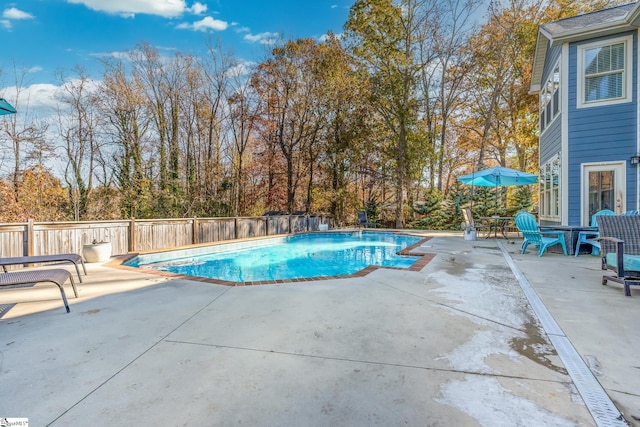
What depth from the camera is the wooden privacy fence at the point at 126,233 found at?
5566mm

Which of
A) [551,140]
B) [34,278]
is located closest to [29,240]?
[34,278]

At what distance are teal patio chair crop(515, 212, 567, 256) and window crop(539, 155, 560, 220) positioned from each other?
136 centimetres

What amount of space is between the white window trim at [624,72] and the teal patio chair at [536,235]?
2.83 metres

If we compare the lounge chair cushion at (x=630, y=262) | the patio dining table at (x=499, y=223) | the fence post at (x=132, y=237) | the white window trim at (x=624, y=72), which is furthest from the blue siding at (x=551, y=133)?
the fence post at (x=132, y=237)

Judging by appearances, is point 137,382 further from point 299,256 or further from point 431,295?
point 299,256

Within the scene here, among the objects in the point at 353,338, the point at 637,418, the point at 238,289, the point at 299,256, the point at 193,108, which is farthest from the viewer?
the point at 193,108

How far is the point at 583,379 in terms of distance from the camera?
181cm

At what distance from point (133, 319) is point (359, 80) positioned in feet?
47.1

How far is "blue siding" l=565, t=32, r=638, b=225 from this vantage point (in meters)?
6.40

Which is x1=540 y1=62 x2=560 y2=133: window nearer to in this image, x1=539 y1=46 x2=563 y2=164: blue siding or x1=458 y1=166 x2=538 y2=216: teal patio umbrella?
x1=539 y1=46 x2=563 y2=164: blue siding

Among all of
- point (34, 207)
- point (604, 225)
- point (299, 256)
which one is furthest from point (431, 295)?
point (34, 207)

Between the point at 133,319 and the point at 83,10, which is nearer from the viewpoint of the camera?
the point at 133,319

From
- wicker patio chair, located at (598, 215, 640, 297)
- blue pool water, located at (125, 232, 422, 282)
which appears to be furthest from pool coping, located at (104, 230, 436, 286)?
wicker patio chair, located at (598, 215, 640, 297)

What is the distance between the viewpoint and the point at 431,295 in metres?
3.53
